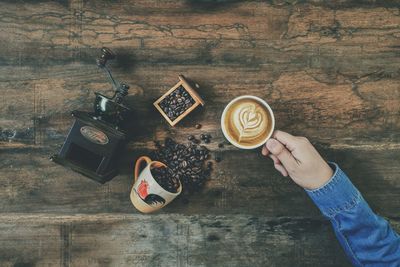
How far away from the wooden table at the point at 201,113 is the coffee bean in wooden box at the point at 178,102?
7 centimetres

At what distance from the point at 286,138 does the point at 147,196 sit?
0.64m

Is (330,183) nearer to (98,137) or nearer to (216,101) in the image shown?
(216,101)

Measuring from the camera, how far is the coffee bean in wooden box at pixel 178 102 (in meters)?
1.96

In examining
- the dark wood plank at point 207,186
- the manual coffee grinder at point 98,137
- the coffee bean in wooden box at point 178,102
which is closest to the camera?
the manual coffee grinder at point 98,137

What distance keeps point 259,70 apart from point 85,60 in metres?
0.78

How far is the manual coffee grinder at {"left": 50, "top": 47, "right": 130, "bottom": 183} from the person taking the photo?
1852 mm

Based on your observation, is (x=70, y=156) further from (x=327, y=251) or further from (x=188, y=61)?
(x=327, y=251)

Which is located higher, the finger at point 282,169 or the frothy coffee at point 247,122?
the frothy coffee at point 247,122

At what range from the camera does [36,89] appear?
6.66ft

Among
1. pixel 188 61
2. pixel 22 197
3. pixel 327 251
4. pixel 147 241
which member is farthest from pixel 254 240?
pixel 22 197

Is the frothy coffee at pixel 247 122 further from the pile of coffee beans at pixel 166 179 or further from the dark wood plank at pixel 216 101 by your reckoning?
the pile of coffee beans at pixel 166 179

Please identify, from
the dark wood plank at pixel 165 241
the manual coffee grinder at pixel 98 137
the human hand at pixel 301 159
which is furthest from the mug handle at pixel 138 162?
the human hand at pixel 301 159

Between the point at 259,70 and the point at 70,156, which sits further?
the point at 259,70

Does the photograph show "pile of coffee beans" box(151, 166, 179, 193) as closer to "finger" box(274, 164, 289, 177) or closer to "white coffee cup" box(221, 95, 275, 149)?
"white coffee cup" box(221, 95, 275, 149)
